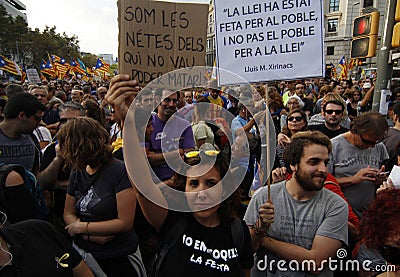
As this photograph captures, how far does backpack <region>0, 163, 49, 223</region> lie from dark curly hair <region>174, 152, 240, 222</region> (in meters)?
0.89

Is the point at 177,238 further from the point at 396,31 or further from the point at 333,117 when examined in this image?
the point at 396,31

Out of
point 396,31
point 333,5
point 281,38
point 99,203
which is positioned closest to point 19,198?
point 99,203

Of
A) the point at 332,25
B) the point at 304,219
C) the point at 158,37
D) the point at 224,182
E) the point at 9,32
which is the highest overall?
the point at 332,25

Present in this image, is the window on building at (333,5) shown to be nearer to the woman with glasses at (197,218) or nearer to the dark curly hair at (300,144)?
the dark curly hair at (300,144)

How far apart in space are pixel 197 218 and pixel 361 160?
1.88m

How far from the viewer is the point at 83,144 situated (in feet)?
6.74

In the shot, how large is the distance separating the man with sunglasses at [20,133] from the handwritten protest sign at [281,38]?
1871 millimetres

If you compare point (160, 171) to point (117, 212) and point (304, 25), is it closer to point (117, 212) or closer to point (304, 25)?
point (117, 212)

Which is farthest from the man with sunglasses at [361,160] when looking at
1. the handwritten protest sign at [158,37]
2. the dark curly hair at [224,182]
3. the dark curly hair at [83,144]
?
the dark curly hair at [83,144]

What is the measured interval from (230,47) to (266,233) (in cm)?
124

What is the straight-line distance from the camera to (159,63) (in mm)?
1902

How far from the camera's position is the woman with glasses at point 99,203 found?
2.04 meters

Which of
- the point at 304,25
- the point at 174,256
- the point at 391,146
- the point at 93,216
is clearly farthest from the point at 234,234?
the point at 391,146

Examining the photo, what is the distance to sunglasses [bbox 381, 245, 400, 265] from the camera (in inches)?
59.3
